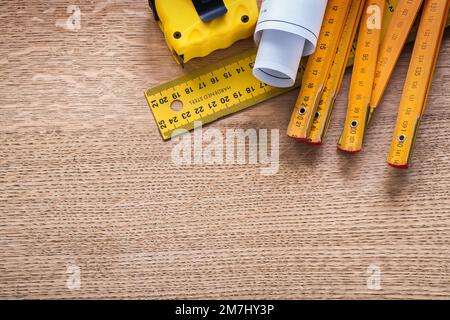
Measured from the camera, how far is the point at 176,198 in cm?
99

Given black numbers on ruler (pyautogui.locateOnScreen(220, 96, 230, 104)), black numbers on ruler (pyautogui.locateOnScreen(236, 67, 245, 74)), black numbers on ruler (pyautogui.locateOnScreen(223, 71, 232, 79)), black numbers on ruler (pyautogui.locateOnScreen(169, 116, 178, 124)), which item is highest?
black numbers on ruler (pyautogui.locateOnScreen(236, 67, 245, 74))

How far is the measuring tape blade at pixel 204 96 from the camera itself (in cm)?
100

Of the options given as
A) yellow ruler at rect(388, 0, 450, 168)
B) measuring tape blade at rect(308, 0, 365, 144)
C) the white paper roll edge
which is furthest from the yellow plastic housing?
yellow ruler at rect(388, 0, 450, 168)

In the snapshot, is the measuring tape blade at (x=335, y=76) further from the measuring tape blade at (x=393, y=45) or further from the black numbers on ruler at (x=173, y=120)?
the black numbers on ruler at (x=173, y=120)

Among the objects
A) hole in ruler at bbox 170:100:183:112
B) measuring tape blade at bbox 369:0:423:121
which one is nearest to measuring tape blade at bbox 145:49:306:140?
hole in ruler at bbox 170:100:183:112

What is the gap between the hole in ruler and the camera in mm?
1007

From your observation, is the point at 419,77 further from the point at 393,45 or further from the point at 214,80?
the point at 214,80

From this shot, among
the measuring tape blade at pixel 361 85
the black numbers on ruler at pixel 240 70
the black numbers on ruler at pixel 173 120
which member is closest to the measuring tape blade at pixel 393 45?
the measuring tape blade at pixel 361 85

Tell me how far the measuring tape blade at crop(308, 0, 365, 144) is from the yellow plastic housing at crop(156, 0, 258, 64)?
0.15 m

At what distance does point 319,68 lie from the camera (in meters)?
1.00

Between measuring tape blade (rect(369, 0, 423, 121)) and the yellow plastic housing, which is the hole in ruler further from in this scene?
measuring tape blade (rect(369, 0, 423, 121))

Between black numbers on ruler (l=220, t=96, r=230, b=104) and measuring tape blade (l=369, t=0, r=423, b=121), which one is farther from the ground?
measuring tape blade (l=369, t=0, r=423, b=121)

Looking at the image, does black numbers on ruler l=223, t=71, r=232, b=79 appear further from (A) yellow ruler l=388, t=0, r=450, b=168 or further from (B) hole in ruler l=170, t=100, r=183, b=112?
(A) yellow ruler l=388, t=0, r=450, b=168

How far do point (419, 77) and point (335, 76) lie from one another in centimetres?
14
